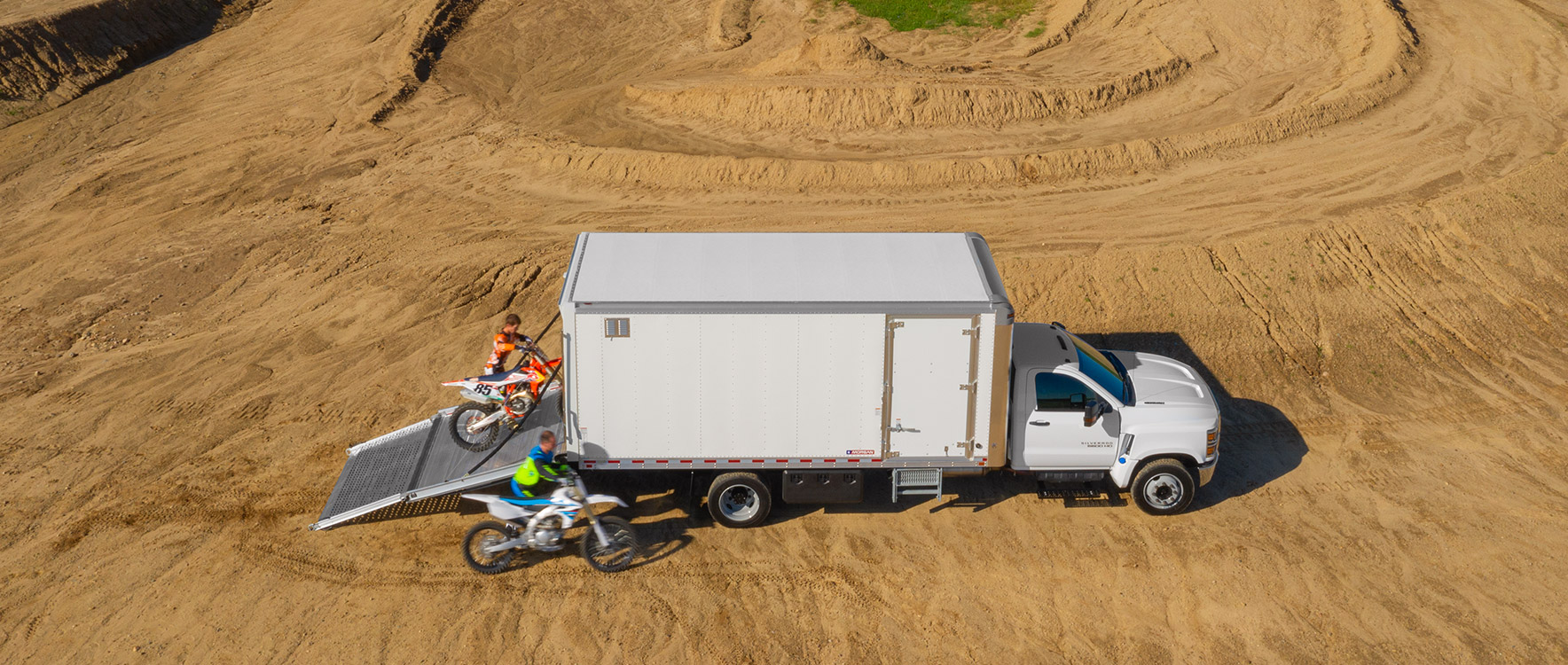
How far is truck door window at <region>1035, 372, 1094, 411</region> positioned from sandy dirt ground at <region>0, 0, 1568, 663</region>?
1.52 meters

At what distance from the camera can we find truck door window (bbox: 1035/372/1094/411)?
1162cm

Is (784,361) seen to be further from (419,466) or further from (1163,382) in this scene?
(1163,382)

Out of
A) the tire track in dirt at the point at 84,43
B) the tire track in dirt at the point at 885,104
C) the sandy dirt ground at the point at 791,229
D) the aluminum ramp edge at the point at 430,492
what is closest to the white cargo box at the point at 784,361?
the aluminum ramp edge at the point at 430,492

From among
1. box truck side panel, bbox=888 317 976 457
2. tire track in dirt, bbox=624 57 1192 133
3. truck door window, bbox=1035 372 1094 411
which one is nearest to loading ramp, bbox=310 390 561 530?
box truck side panel, bbox=888 317 976 457

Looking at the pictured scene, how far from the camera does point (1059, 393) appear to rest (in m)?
11.6

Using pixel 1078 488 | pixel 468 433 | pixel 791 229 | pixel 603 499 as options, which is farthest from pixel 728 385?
pixel 791 229

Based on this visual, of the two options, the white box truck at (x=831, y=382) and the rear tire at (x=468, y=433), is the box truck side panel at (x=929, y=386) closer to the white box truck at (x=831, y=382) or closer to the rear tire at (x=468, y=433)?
the white box truck at (x=831, y=382)

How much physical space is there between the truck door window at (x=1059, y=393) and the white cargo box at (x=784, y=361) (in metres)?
0.71

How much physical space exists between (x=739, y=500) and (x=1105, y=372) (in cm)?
477

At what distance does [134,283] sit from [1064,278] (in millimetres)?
17496

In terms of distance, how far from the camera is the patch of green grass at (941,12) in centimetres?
3384

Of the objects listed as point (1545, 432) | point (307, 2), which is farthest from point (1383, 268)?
point (307, 2)

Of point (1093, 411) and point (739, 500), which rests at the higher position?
point (1093, 411)

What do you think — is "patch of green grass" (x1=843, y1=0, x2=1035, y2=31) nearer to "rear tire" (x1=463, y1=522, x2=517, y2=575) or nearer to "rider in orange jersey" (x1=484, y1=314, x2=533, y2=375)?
"rider in orange jersey" (x1=484, y1=314, x2=533, y2=375)
